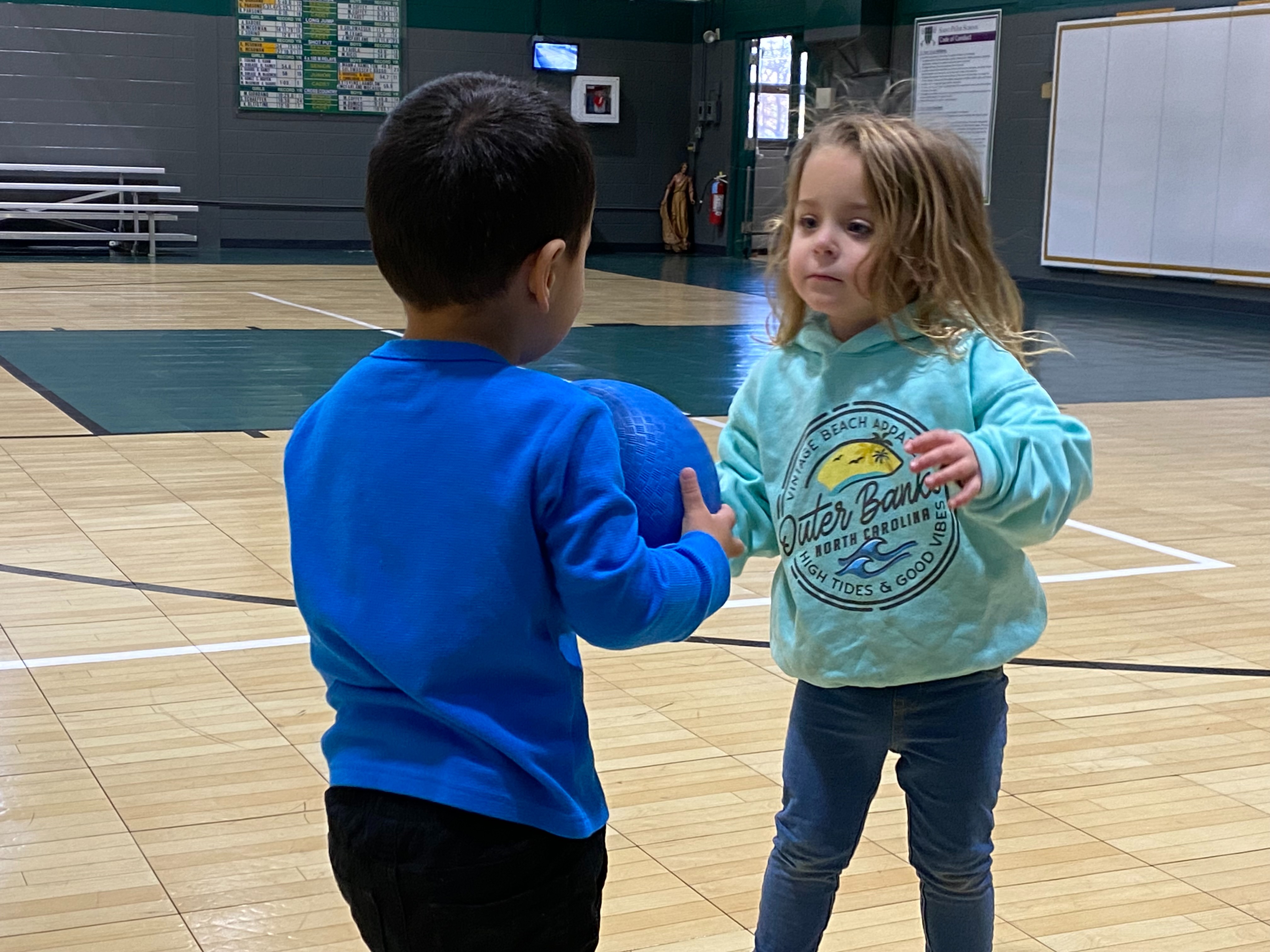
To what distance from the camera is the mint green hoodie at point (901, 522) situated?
4.99 ft

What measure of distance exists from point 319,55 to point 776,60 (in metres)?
4.85

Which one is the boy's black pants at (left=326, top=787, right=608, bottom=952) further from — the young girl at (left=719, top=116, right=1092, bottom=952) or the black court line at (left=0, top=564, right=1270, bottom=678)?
the black court line at (left=0, top=564, right=1270, bottom=678)

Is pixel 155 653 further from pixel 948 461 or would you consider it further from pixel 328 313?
pixel 328 313

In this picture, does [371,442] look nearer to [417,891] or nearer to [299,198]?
[417,891]

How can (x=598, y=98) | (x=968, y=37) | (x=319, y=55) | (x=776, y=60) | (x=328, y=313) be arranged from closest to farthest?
(x=328, y=313)
(x=968, y=37)
(x=319, y=55)
(x=776, y=60)
(x=598, y=98)

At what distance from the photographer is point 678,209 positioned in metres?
17.8

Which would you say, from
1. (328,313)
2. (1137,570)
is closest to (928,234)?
(1137,570)

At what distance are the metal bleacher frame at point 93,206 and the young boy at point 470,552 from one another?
46.4 feet

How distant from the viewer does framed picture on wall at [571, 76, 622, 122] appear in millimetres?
17234

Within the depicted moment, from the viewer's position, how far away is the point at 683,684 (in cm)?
304

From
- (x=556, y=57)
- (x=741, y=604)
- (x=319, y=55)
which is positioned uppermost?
(x=556, y=57)

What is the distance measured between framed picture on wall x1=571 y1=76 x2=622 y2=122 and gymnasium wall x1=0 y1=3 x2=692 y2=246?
0.45 ft

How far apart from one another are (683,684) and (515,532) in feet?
6.51

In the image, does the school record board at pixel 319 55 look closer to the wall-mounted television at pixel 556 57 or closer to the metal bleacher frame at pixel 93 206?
the metal bleacher frame at pixel 93 206
